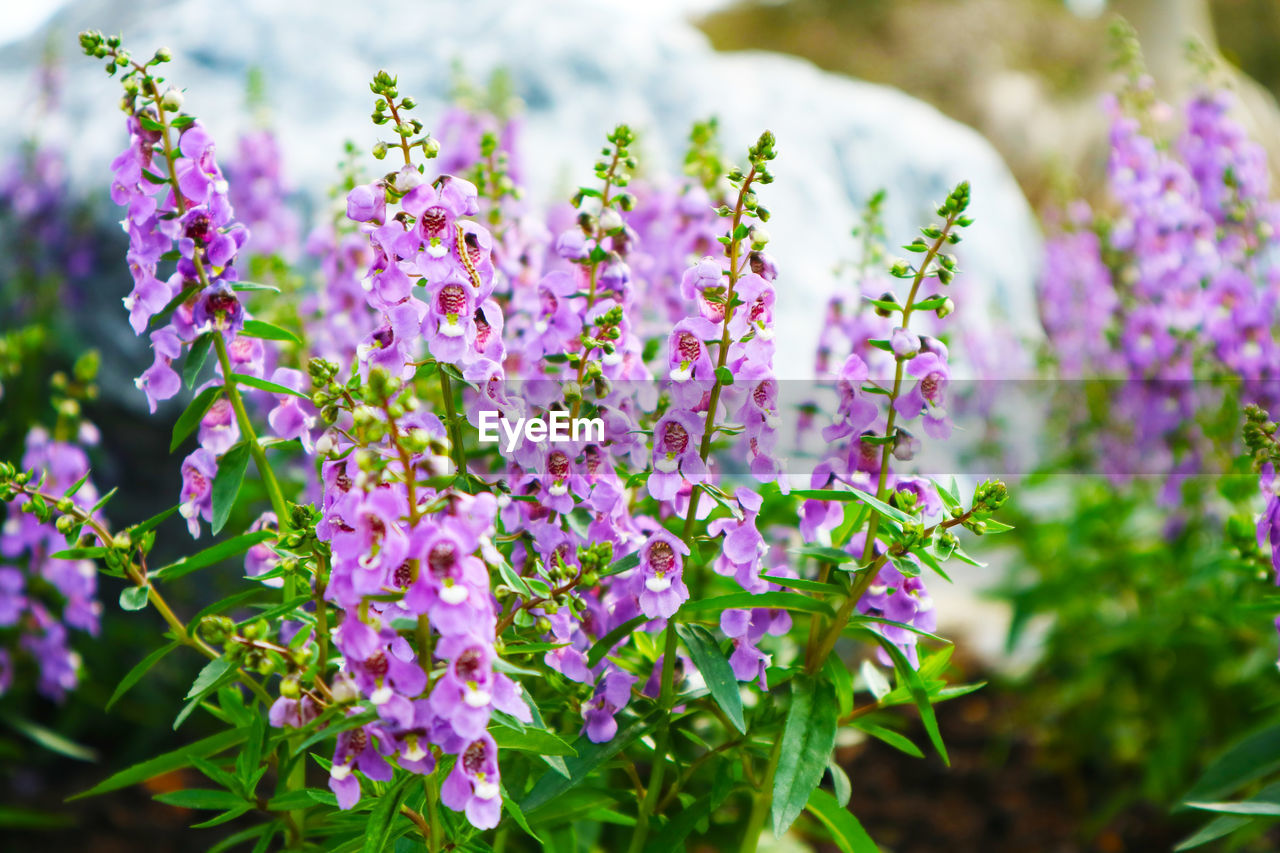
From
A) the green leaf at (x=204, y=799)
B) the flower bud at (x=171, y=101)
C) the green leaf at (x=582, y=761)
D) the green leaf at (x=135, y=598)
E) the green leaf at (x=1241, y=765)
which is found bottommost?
the green leaf at (x=1241, y=765)

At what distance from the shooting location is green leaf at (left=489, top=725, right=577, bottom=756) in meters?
1.17

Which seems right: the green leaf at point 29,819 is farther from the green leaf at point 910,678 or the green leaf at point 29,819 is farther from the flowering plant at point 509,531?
the green leaf at point 910,678

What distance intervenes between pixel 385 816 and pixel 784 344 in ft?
8.24

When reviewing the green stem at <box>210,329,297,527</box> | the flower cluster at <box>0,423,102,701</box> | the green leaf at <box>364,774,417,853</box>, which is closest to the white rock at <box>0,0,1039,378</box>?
the flower cluster at <box>0,423,102,701</box>

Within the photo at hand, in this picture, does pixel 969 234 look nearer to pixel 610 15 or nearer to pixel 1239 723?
pixel 610 15

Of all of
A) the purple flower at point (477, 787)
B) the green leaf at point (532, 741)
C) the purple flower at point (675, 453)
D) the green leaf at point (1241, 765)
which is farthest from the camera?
the green leaf at point (1241, 765)

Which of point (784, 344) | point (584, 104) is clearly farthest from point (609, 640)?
point (584, 104)

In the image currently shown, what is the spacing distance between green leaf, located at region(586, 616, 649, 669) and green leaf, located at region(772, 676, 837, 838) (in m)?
0.23

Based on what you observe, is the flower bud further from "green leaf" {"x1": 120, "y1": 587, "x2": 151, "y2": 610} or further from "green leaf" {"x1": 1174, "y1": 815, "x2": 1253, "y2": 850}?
"green leaf" {"x1": 1174, "y1": 815, "x2": 1253, "y2": 850}

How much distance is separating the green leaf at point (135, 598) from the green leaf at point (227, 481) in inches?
4.7

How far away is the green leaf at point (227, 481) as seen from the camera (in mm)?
1400

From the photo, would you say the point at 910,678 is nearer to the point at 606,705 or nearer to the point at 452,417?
the point at 606,705

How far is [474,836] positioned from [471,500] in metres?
0.50

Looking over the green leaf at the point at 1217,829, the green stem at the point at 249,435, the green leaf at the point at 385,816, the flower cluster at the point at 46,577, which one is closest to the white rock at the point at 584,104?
the flower cluster at the point at 46,577
